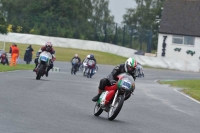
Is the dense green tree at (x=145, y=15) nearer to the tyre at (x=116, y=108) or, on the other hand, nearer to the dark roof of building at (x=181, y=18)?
the dark roof of building at (x=181, y=18)

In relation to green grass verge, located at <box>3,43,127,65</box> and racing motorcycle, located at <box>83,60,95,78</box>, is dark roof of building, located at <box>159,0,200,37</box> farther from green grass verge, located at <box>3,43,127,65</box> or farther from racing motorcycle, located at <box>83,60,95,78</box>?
racing motorcycle, located at <box>83,60,95,78</box>

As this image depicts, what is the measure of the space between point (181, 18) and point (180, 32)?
6.11 feet

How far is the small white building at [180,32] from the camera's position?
235ft

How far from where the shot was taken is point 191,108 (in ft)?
64.6

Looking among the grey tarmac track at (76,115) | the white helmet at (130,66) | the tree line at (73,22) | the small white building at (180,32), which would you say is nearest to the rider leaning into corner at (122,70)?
the white helmet at (130,66)

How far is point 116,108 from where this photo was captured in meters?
13.4

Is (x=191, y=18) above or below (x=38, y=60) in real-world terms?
above

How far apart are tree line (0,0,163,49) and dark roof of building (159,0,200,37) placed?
207cm

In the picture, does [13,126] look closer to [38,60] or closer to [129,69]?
[129,69]

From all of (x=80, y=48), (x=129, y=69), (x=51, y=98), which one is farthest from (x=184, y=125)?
(x=80, y=48)

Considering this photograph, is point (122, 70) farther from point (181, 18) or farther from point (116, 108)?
point (181, 18)

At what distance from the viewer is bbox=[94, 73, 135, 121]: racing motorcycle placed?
527 inches

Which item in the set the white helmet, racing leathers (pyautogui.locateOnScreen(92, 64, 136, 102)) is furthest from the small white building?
the white helmet

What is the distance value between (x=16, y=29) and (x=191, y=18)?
746 inches
